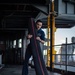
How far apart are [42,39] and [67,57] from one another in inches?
225

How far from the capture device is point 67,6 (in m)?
17.6

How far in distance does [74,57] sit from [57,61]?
265 centimetres

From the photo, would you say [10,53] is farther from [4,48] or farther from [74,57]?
[74,57]

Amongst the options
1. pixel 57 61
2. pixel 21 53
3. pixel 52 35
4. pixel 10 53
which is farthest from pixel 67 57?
pixel 10 53

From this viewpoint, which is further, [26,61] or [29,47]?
[29,47]

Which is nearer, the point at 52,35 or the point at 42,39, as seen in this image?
the point at 42,39

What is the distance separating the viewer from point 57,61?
607 inches

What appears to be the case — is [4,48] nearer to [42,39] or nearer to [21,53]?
[21,53]

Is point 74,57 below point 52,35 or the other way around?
below

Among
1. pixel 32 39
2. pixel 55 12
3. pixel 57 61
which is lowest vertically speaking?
pixel 57 61

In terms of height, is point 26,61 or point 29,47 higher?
point 29,47

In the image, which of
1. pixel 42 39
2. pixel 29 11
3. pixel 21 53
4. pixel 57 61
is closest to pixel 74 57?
pixel 57 61

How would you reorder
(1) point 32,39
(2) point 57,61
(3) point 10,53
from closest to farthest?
(1) point 32,39
(2) point 57,61
(3) point 10,53

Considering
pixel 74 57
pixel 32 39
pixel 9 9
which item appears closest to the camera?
pixel 32 39
